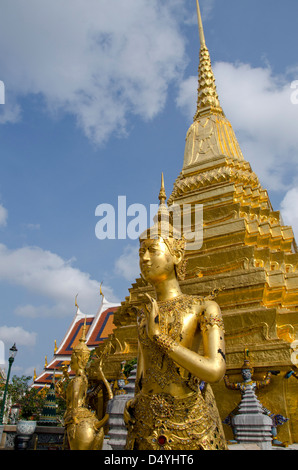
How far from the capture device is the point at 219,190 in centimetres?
1257

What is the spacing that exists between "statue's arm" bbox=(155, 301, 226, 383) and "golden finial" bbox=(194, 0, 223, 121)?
1507 cm

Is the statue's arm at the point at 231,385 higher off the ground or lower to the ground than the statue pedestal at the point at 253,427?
higher

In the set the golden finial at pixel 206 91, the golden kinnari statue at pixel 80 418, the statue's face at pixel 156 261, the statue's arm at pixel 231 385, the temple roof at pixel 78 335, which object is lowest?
the golden kinnari statue at pixel 80 418

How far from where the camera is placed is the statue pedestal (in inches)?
238

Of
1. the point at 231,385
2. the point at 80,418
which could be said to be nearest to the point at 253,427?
the point at 231,385

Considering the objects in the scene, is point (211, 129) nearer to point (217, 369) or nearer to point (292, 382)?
point (292, 382)

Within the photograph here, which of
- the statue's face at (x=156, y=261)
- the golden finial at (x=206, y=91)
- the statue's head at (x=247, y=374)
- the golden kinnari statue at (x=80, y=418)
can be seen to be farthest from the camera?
the golden finial at (x=206, y=91)

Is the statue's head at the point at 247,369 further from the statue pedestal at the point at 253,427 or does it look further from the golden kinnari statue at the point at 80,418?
the golden kinnari statue at the point at 80,418

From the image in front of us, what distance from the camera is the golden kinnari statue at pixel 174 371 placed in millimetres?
2463

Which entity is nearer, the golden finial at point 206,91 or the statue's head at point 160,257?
the statue's head at point 160,257

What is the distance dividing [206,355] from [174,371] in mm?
278

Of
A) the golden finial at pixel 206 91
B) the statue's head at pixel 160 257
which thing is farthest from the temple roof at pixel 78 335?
the statue's head at pixel 160 257

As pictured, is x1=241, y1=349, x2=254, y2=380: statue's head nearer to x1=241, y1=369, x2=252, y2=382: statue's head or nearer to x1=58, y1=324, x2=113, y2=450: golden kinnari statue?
x1=241, y1=369, x2=252, y2=382: statue's head
